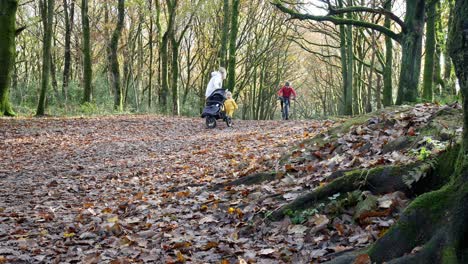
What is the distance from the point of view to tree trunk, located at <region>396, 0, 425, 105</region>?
34.9ft

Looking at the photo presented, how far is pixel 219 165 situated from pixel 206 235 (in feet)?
13.8

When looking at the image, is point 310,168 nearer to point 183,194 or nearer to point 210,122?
point 183,194

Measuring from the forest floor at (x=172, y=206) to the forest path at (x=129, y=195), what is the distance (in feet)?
0.07

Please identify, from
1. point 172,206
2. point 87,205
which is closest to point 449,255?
point 172,206

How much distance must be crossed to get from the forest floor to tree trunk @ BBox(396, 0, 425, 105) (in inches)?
107

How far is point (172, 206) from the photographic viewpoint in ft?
20.8

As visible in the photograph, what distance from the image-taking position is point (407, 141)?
5.52 m

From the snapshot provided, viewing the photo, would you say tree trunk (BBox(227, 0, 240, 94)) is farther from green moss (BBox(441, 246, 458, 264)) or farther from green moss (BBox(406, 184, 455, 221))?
green moss (BBox(441, 246, 458, 264))

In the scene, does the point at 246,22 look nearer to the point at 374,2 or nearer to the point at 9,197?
the point at 374,2

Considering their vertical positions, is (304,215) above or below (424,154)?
below

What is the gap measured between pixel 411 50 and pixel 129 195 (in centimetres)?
786

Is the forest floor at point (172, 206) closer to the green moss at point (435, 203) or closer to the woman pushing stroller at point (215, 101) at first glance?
the green moss at point (435, 203)

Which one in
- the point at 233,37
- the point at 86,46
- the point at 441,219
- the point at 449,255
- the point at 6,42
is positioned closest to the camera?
the point at 449,255

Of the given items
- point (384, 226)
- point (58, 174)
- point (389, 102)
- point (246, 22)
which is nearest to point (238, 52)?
point (246, 22)
